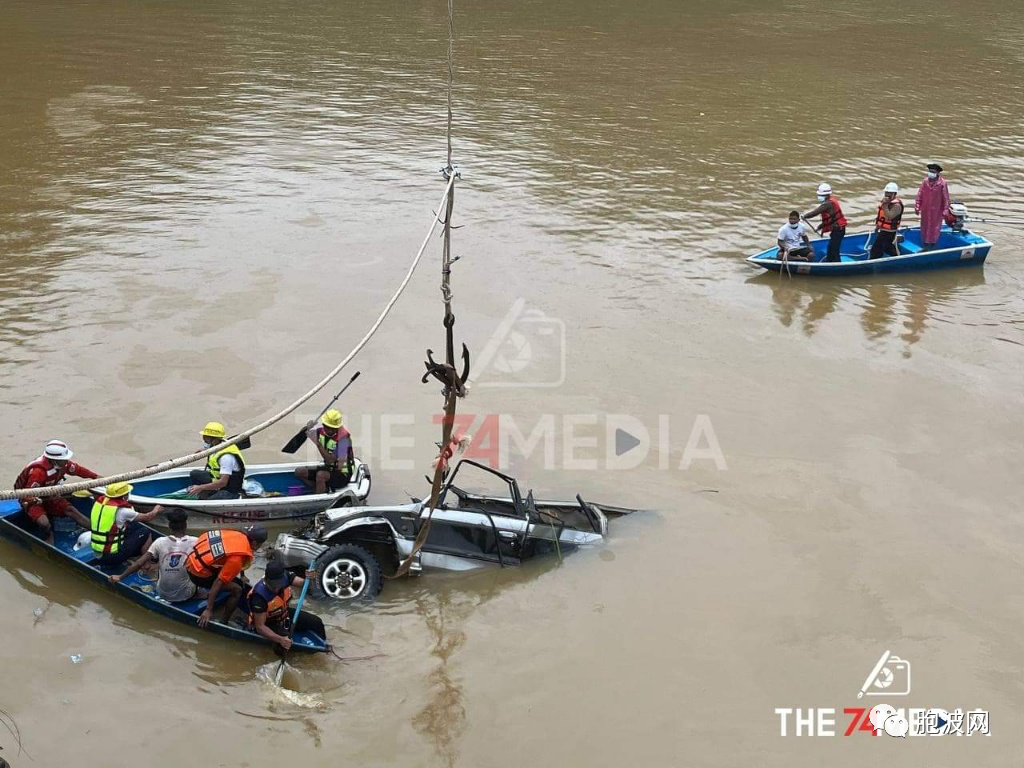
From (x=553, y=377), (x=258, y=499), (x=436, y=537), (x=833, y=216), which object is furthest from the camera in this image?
(x=833, y=216)

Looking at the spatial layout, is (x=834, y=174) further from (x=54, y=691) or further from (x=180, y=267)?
(x=54, y=691)

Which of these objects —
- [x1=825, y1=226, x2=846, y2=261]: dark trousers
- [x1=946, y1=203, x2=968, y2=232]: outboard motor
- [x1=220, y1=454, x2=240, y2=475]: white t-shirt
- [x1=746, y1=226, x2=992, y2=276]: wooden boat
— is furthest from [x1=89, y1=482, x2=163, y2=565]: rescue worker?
[x1=946, y1=203, x2=968, y2=232]: outboard motor

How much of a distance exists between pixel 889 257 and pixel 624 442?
22.4ft

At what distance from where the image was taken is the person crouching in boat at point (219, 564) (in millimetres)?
8172

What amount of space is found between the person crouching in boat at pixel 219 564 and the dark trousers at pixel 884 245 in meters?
11.8

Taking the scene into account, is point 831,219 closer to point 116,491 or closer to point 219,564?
point 219,564

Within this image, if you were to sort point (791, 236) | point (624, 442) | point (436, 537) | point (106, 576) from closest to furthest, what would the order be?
point (106, 576) → point (436, 537) → point (624, 442) → point (791, 236)

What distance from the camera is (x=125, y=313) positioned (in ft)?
47.2

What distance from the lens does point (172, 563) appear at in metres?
8.40

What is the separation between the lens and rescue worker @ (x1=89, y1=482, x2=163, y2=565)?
8.66 meters

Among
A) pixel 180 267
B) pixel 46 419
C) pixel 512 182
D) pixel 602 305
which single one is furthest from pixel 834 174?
pixel 46 419

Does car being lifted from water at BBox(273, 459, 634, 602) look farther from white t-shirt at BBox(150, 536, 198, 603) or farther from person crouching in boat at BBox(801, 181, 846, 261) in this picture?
person crouching in boat at BBox(801, 181, 846, 261)

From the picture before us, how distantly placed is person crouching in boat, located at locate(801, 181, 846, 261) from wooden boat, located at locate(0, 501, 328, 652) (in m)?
10.9

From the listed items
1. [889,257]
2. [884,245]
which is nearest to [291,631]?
[889,257]
